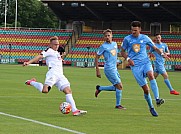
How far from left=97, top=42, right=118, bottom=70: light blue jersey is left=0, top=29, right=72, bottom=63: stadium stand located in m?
45.8

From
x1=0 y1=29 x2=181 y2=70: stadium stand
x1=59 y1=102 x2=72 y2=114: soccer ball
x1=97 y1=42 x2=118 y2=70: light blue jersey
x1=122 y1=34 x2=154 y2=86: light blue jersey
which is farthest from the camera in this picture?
x1=0 y1=29 x2=181 y2=70: stadium stand

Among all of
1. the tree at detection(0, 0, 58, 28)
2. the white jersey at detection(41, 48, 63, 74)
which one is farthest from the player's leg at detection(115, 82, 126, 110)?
the tree at detection(0, 0, 58, 28)

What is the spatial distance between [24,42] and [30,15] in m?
42.7

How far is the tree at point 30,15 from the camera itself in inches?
4080

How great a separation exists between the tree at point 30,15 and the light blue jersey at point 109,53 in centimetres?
8606

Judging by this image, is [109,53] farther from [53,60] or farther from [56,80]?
[56,80]

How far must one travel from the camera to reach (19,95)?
19266 mm

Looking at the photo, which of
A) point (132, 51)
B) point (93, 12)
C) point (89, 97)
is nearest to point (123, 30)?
point (93, 12)

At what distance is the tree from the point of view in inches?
4080

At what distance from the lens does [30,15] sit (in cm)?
10631

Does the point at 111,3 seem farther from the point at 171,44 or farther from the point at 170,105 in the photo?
the point at 170,105

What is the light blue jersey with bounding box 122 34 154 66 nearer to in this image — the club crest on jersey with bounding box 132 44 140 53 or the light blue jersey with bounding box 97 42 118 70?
the club crest on jersey with bounding box 132 44 140 53

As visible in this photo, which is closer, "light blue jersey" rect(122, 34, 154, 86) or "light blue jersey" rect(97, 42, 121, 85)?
"light blue jersey" rect(122, 34, 154, 86)

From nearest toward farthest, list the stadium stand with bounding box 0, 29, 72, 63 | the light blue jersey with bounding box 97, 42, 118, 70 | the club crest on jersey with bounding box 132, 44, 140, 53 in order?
1. the club crest on jersey with bounding box 132, 44, 140, 53
2. the light blue jersey with bounding box 97, 42, 118, 70
3. the stadium stand with bounding box 0, 29, 72, 63
